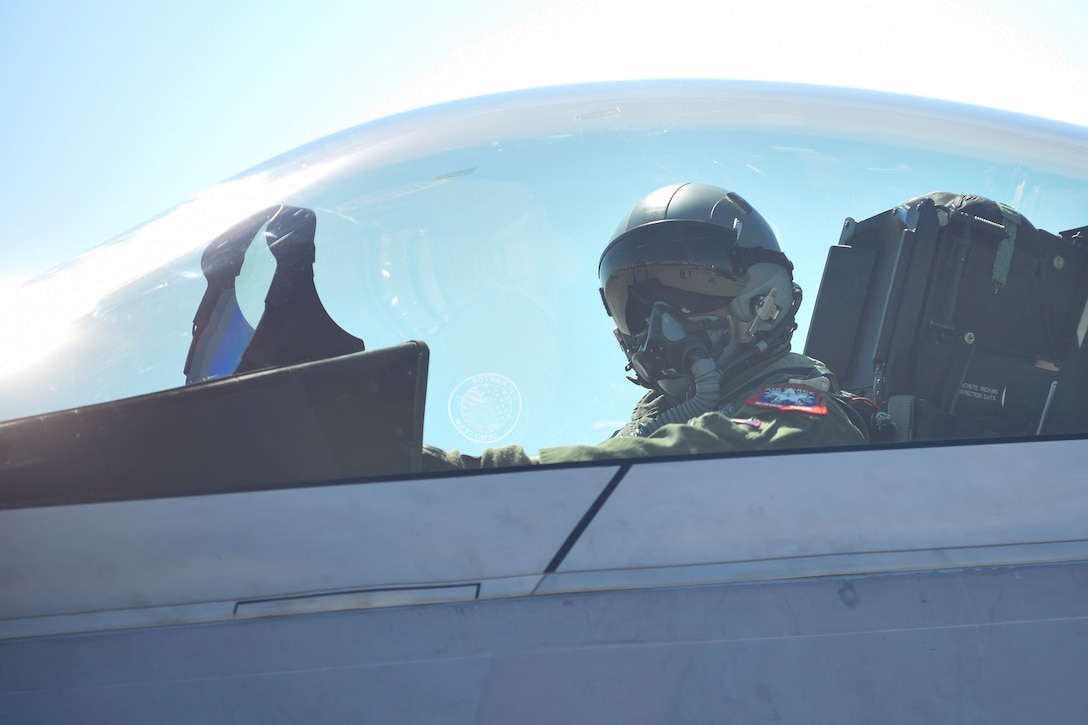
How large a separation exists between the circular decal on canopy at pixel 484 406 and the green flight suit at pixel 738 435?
0.13m

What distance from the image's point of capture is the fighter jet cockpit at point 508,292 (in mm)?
1281

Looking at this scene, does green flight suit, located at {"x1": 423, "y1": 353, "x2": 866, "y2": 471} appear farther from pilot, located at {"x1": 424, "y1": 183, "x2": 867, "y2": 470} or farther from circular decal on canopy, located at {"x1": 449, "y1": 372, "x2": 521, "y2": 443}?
pilot, located at {"x1": 424, "y1": 183, "x2": 867, "y2": 470}

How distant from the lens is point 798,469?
130 centimetres

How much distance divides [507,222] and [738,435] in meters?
0.77

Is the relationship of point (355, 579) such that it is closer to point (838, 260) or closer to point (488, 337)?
point (488, 337)

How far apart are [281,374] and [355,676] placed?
53cm

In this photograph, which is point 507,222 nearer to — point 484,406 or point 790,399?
point 484,406

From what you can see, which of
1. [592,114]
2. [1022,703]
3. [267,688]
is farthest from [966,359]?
[267,688]

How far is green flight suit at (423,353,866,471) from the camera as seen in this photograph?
4.39ft

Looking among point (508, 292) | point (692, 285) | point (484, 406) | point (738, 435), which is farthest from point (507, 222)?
point (738, 435)

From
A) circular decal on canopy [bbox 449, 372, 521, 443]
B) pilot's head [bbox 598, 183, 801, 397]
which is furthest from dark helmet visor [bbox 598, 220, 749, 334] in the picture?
circular decal on canopy [bbox 449, 372, 521, 443]

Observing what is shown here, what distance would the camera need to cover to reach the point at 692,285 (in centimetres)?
205

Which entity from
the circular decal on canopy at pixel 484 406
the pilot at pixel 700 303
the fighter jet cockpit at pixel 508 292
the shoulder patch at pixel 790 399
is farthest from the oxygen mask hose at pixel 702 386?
the circular decal on canopy at pixel 484 406

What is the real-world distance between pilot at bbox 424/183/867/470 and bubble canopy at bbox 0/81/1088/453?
55mm
